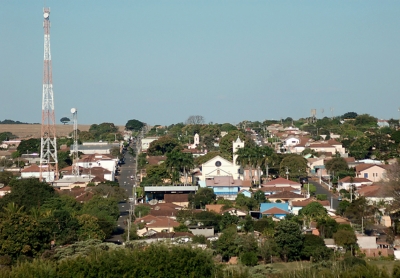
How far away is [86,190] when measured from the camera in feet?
176

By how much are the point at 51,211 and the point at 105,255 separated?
1222 cm

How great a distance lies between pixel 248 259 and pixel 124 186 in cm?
2741

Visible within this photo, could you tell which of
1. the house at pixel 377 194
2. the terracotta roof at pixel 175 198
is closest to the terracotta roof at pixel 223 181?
the terracotta roof at pixel 175 198

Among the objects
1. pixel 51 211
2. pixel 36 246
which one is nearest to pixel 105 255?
pixel 36 246

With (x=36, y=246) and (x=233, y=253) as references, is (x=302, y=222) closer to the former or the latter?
(x=233, y=253)

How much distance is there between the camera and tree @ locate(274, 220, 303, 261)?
36344 mm

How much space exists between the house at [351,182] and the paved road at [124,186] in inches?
516

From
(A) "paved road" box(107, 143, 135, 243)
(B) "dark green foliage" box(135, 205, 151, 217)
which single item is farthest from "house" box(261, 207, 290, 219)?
(A) "paved road" box(107, 143, 135, 243)

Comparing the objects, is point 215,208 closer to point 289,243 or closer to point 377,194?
point 377,194

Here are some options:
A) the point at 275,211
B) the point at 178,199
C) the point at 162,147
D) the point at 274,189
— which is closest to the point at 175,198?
the point at 178,199

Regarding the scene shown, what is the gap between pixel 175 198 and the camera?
52906 mm

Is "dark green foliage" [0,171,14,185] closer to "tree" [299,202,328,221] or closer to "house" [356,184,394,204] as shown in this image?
"house" [356,184,394,204]

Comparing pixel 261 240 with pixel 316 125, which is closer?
pixel 261 240

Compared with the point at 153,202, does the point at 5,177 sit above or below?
above
